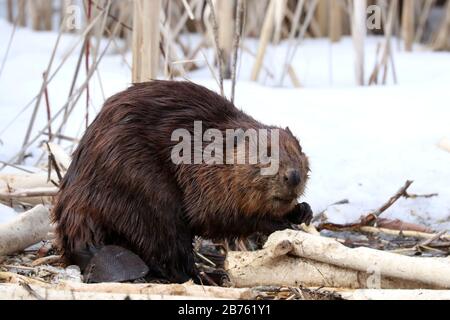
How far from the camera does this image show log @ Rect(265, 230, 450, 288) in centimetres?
237

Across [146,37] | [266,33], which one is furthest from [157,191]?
[266,33]

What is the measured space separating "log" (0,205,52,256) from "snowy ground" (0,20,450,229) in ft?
0.64

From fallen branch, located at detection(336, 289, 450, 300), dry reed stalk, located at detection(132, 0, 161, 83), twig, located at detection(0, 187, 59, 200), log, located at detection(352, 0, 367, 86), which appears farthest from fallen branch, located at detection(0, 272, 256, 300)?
log, located at detection(352, 0, 367, 86)

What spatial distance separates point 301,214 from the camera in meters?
2.83

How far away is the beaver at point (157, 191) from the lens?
2688mm

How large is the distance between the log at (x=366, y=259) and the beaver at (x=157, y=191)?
160 mm

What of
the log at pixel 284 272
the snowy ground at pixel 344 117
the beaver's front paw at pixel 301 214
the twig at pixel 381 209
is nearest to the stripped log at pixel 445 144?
the snowy ground at pixel 344 117

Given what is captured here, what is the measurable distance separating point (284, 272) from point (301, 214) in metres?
0.30

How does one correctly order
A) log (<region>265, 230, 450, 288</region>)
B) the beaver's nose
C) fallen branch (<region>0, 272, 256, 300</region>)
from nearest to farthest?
fallen branch (<region>0, 272, 256, 300</region>) → log (<region>265, 230, 450, 288</region>) → the beaver's nose

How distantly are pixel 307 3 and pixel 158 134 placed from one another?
3.27m

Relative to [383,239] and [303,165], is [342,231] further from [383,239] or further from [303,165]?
[303,165]

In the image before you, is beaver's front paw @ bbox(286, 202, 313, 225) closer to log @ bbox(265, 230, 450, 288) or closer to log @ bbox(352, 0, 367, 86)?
log @ bbox(265, 230, 450, 288)

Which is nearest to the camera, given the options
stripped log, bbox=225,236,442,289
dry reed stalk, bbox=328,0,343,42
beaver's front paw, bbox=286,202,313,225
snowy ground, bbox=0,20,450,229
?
stripped log, bbox=225,236,442,289

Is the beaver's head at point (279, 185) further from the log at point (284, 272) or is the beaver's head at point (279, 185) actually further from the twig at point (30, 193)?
the twig at point (30, 193)
